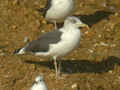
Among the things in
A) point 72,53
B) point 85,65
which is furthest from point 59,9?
point 85,65

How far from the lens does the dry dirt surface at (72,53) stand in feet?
24.6

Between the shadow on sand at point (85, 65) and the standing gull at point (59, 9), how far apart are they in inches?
59.1

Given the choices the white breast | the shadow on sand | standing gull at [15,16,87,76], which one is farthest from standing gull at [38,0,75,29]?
the white breast

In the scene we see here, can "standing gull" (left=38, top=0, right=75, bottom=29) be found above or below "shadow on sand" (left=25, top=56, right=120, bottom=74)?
above

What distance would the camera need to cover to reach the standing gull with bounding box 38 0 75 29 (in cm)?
917

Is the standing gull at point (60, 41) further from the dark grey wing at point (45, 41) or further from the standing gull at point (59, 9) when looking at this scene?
the standing gull at point (59, 9)

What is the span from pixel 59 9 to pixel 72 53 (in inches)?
51.5

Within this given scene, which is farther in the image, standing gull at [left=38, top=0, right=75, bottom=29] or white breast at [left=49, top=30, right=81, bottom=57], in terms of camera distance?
standing gull at [left=38, top=0, right=75, bottom=29]

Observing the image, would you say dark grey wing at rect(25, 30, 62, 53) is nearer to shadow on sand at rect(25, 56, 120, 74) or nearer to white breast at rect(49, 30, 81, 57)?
white breast at rect(49, 30, 81, 57)

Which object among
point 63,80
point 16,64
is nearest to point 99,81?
point 63,80

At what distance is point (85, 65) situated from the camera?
8.15 meters

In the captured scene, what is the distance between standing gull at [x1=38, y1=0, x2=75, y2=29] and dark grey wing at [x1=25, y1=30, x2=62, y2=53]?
187 cm

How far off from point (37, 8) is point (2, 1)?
113 cm

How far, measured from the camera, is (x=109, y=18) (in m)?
10.5
